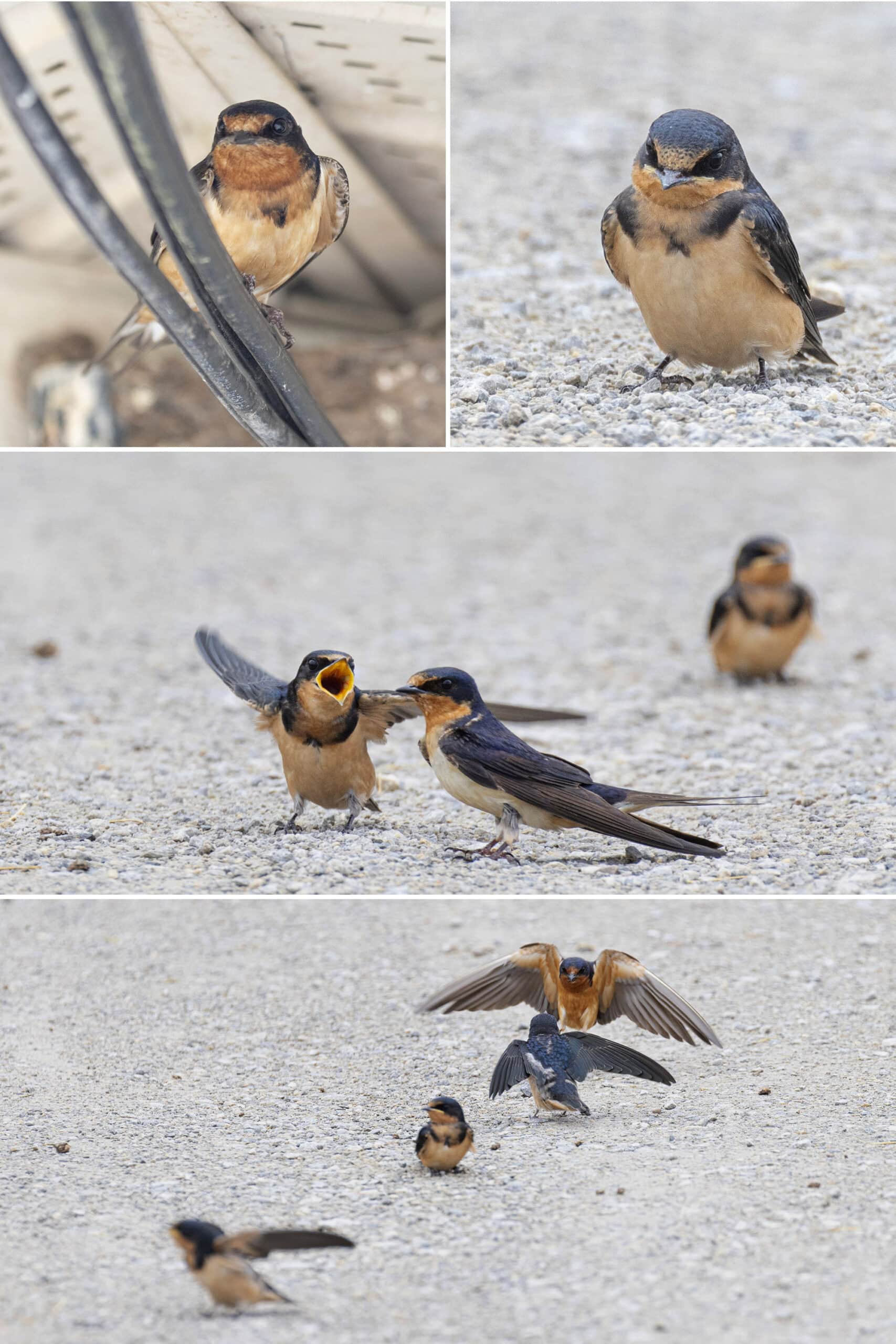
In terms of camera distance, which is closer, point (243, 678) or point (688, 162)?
point (688, 162)

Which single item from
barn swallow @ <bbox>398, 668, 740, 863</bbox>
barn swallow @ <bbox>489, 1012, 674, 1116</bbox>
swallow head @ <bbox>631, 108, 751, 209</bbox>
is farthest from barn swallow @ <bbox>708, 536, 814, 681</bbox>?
barn swallow @ <bbox>489, 1012, 674, 1116</bbox>

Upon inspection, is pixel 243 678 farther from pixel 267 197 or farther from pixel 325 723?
pixel 267 197

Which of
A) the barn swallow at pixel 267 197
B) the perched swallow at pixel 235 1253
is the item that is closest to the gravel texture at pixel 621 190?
the barn swallow at pixel 267 197

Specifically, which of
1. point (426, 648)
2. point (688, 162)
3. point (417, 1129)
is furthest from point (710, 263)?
point (426, 648)

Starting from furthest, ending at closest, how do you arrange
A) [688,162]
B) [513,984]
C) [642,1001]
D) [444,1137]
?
[513,984] < [642,1001] < [688,162] < [444,1137]

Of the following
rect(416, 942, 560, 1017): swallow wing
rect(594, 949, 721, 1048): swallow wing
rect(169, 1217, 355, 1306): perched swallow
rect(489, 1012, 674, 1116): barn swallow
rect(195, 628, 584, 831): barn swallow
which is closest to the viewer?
rect(169, 1217, 355, 1306): perched swallow

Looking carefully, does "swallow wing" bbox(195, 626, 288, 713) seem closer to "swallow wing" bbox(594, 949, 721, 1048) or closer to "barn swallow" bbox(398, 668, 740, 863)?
"barn swallow" bbox(398, 668, 740, 863)
